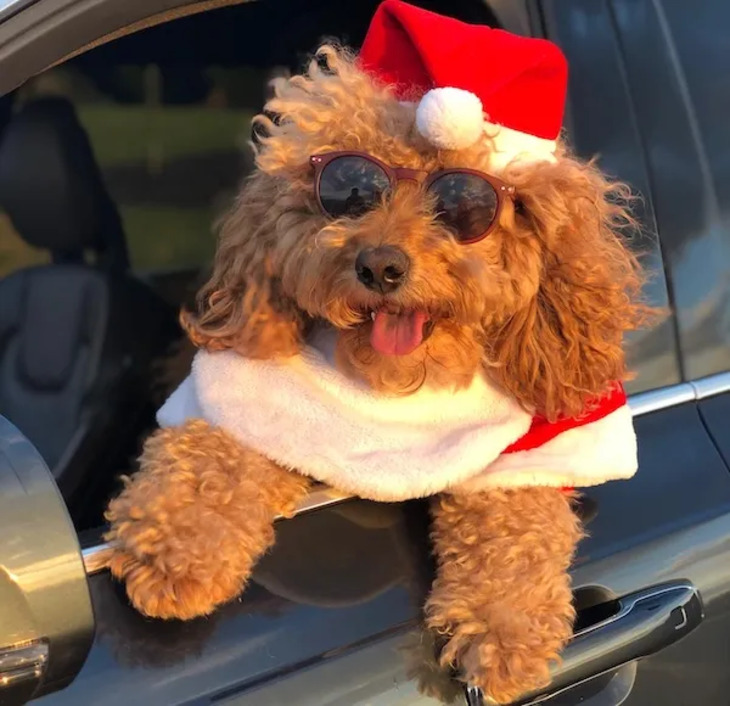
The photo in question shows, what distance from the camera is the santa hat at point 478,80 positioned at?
6.09 ft

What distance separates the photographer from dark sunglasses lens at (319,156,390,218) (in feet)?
6.27

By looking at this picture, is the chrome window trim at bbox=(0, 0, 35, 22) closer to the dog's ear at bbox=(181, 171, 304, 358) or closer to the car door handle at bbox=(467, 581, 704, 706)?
the dog's ear at bbox=(181, 171, 304, 358)

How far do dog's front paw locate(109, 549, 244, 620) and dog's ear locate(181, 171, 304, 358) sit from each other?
0.54 meters

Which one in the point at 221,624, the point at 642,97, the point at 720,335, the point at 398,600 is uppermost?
the point at 642,97

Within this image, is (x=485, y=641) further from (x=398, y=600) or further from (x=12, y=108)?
(x=12, y=108)

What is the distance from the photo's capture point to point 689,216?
7.61 feet

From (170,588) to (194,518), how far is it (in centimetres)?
23

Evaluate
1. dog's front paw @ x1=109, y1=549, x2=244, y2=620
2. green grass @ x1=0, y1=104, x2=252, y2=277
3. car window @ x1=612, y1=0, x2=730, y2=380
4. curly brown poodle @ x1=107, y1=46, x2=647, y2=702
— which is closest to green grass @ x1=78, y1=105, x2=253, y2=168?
green grass @ x1=0, y1=104, x2=252, y2=277

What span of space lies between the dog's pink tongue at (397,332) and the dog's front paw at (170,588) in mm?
522

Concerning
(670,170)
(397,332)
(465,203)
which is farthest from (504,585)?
(670,170)

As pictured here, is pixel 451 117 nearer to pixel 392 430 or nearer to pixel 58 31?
pixel 392 430

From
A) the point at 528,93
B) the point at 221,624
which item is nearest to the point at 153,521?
the point at 221,624

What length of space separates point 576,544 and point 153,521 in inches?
Result: 27.5

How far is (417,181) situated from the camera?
194 centimetres
